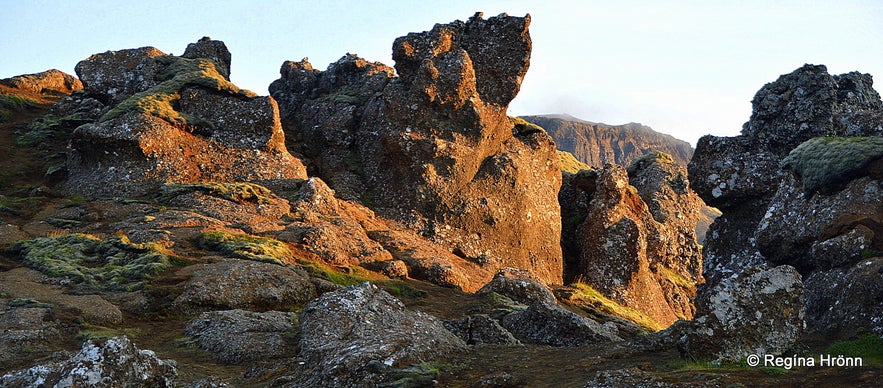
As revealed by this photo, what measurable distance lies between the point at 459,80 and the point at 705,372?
4273 cm

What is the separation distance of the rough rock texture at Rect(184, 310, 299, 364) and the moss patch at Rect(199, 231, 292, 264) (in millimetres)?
8697

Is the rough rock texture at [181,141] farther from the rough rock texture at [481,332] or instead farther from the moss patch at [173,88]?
the rough rock texture at [481,332]

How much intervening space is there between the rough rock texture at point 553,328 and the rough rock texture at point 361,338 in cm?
473

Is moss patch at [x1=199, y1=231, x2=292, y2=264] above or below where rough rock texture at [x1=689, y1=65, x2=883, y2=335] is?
below

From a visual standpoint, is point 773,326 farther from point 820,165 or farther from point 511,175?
point 511,175

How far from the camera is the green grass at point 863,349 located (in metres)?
13.5

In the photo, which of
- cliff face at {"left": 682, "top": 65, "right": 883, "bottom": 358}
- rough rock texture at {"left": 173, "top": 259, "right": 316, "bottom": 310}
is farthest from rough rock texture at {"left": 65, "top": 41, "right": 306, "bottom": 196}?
cliff face at {"left": 682, "top": 65, "right": 883, "bottom": 358}

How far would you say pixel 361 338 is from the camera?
1986 centimetres

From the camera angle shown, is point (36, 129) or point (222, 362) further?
point (36, 129)

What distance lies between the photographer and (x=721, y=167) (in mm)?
28594

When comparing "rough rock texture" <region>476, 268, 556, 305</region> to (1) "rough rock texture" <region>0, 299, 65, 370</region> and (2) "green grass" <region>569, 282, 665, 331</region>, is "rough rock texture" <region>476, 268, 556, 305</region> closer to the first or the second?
(2) "green grass" <region>569, 282, 665, 331</region>

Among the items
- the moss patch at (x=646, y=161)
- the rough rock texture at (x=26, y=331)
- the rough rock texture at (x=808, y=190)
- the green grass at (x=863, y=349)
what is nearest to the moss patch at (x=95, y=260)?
the rough rock texture at (x=26, y=331)

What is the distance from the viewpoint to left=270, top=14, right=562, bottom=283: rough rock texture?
52.2 m

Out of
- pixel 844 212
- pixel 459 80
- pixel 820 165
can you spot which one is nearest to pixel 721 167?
pixel 820 165
